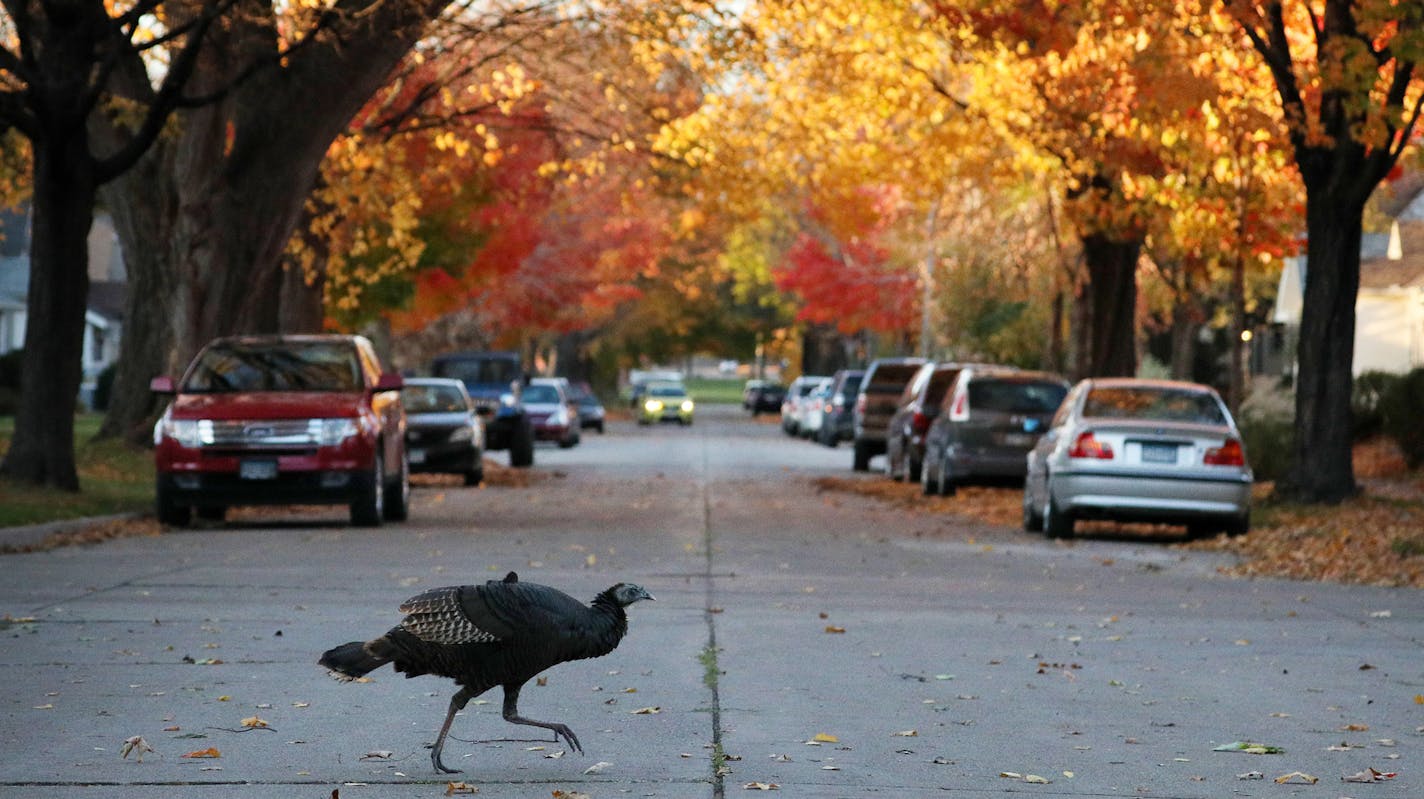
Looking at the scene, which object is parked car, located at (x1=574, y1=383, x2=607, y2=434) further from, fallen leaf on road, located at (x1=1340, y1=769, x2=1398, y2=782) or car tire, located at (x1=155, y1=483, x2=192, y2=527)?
fallen leaf on road, located at (x1=1340, y1=769, x2=1398, y2=782)

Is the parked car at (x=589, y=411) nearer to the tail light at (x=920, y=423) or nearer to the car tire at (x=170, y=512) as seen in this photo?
the tail light at (x=920, y=423)

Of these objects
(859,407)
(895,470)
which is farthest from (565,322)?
(895,470)

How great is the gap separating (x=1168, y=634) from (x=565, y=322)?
59760mm

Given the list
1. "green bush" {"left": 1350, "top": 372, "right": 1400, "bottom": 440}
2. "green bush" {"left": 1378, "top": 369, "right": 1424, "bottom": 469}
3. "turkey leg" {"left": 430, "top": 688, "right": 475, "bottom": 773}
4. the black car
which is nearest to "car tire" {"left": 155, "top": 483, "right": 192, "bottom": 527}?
the black car

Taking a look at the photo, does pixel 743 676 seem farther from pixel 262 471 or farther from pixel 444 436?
pixel 444 436

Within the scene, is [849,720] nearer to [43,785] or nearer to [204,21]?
[43,785]

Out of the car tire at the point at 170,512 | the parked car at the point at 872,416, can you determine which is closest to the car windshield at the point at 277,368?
the car tire at the point at 170,512

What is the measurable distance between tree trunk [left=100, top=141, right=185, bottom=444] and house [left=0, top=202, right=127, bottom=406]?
2465 centimetres

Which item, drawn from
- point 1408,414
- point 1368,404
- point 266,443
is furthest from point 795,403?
point 266,443

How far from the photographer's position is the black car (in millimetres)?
31562

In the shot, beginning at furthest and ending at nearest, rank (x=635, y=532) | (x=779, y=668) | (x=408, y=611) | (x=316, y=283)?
1. (x=316, y=283)
2. (x=635, y=532)
3. (x=779, y=668)
4. (x=408, y=611)

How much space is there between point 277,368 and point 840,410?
30030 mm

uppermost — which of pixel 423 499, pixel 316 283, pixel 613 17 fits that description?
pixel 613 17

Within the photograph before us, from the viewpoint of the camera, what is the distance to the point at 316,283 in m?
36.7
